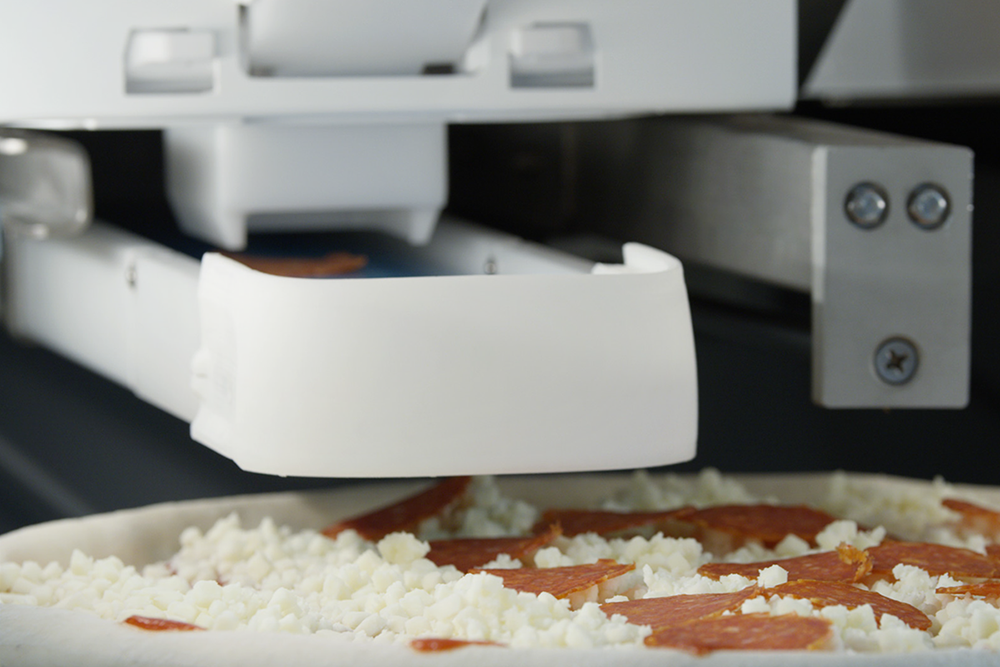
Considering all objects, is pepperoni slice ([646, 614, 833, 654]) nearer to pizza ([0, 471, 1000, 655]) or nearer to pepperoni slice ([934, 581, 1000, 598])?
pizza ([0, 471, 1000, 655])

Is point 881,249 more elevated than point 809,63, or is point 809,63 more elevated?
point 809,63

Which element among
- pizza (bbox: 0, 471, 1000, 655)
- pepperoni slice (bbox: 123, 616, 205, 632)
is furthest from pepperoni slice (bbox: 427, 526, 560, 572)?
pepperoni slice (bbox: 123, 616, 205, 632)

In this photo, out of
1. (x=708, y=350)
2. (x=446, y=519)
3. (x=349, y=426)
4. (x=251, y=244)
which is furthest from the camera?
(x=708, y=350)

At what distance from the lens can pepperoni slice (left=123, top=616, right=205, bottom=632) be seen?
61 cm

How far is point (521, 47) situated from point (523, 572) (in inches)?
14.8

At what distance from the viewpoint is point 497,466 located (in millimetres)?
741

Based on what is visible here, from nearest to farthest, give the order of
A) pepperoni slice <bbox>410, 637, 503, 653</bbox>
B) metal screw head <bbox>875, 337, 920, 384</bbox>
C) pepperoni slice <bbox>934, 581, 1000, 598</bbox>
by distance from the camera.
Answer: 1. pepperoni slice <bbox>410, 637, 503, 653</bbox>
2. pepperoni slice <bbox>934, 581, 1000, 598</bbox>
3. metal screw head <bbox>875, 337, 920, 384</bbox>

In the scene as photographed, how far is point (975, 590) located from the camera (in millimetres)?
702

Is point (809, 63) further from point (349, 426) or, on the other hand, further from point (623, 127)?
point (349, 426)

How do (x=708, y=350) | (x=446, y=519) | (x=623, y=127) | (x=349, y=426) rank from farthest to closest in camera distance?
1. (x=708, y=350)
2. (x=623, y=127)
3. (x=446, y=519)
4. (x=349, y=426)

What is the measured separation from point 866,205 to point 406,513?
0.40 metres

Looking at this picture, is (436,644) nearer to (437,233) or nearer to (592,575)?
(592,575)

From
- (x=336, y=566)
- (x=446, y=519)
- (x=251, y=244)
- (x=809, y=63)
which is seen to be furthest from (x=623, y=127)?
(x=336, y=566)

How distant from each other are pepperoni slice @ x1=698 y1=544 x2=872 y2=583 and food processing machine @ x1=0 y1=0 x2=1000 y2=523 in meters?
0.07
